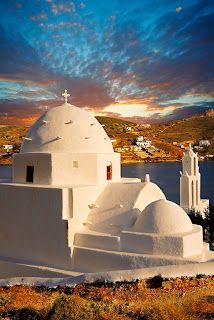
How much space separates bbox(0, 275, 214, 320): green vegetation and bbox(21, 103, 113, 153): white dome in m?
6.13

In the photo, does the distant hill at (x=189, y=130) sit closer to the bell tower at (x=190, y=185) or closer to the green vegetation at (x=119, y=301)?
the bell tower at (x=190, y=185)

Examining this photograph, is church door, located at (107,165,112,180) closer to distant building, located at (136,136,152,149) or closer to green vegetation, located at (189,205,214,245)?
green vegetation, located at (189,205,214,245)

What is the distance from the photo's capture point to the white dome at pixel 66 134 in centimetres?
1468

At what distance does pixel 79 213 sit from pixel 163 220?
2.98m

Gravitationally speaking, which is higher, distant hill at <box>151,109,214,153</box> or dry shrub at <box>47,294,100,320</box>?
distant hill at <box>151,109,214,153</box>

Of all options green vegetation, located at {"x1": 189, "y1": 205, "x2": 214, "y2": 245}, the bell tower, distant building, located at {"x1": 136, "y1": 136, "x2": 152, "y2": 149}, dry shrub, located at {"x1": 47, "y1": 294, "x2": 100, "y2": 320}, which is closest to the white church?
dry shrub, located at {"x1": 47, "y1": 294, "x2": 100, "y2": 320}

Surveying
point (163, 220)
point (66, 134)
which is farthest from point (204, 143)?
point (163, 220)

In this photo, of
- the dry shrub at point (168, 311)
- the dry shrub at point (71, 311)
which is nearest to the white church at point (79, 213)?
the dry shrub at point (168, 311)

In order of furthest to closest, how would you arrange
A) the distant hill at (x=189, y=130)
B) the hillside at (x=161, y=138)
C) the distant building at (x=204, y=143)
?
the distant hill at (x=189, y=130), the distant building at (x=204, y=143), the hillside at (x=161, y=138)

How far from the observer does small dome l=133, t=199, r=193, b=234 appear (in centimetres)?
1185

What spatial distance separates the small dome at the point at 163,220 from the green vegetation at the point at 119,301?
2.85 m

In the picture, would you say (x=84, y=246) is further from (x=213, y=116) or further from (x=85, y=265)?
(x=213, y=116)

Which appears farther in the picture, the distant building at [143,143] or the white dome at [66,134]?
the distant building at [143,143]

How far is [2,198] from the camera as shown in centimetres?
1486
